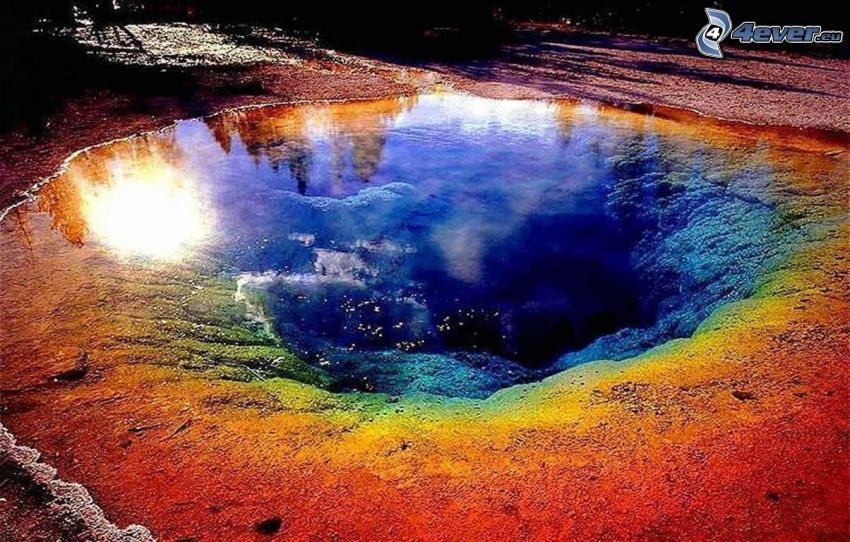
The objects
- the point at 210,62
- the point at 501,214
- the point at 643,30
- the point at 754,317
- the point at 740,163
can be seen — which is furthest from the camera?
the point at 643,30

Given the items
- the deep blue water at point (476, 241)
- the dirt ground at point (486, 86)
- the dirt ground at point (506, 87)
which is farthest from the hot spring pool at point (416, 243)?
the dirt ground at point (506, 87)

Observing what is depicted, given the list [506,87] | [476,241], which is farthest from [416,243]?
[506,87]

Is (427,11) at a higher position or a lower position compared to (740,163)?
higher

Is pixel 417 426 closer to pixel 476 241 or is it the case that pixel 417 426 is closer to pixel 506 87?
pixel 476 241

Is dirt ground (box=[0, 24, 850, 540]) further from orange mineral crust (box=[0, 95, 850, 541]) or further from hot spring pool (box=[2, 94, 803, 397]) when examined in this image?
orange mineral crust (box=[0, 95, 850, 541])

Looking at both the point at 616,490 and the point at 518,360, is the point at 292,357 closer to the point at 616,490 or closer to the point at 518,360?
the point at 518,360

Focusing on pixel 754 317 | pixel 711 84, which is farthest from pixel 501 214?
pixel 711 84

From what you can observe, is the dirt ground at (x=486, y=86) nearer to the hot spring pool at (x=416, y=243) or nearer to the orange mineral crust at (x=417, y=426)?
the hot spring pool at (x=416, y=243)
